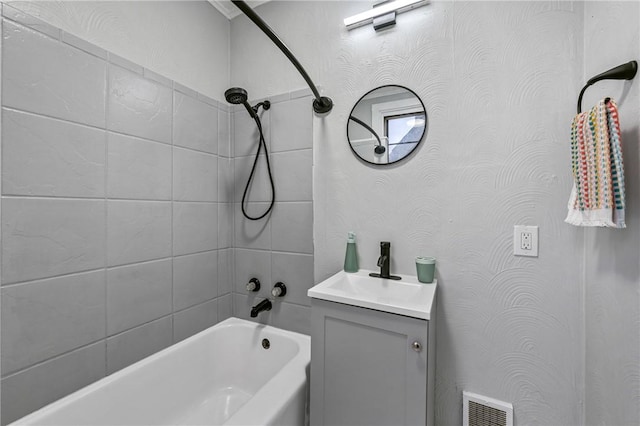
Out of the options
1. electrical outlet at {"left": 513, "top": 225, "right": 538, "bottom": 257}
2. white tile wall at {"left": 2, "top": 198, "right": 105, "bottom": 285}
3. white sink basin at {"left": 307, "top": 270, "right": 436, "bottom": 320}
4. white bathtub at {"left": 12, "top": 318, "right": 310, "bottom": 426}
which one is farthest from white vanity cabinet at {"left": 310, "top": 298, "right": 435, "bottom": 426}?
white tile wall at {"left": 2, "top": 198, "right": 105, "bottom": 285}

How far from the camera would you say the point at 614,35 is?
0.79 metres

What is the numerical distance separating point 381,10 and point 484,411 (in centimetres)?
189

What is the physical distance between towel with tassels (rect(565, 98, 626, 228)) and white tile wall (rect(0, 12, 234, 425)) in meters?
1.75

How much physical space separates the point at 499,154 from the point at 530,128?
140 mm

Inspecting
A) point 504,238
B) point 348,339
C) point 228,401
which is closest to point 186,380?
point 228,401

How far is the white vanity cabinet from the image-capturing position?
0.87 metres

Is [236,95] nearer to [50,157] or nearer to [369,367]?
[50,157]

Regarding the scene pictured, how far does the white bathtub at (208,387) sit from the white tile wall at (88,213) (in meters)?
0.09

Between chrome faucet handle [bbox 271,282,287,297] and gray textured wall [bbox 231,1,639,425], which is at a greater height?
gray textured wall [bbox 231,1,639,425]

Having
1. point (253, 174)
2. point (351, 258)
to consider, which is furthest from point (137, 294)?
point (351, 258)

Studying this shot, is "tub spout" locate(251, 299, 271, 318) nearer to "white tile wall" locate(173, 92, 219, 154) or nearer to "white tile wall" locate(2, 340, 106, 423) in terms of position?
"white tile wall" locate(2, 340, 106, 423)

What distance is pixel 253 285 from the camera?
1.66 metres

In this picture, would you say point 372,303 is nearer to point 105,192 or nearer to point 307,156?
point 307,156

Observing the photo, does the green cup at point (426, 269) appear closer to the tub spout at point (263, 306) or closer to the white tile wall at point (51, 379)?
the tub spout at point (263, 306)
